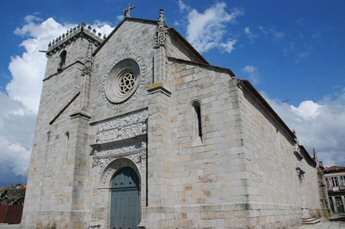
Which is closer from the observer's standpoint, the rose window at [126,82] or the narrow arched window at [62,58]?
the rose window at [126,82]

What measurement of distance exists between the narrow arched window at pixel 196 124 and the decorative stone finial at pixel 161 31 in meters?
2.88

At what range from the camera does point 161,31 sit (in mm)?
11070

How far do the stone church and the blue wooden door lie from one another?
1.5 inches

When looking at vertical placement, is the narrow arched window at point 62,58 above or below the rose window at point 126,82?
above

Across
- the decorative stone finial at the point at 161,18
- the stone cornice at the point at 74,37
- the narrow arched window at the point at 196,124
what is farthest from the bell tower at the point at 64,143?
the narrow arched window at the point at 196,124

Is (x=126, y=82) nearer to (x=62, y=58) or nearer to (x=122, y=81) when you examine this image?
(x=122, y=81)

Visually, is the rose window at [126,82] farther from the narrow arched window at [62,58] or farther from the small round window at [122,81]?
the narrow arched window at [62,58]

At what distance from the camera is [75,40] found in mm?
20078

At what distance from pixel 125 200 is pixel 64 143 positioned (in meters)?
4.60

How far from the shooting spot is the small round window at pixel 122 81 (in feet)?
39.7

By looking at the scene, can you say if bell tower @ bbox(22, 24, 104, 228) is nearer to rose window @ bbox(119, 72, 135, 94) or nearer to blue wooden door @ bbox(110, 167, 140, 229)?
blue wooden door @ bbox(110, 167, 140, 229)

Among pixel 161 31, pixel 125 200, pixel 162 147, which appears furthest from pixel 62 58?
pixel 162 147

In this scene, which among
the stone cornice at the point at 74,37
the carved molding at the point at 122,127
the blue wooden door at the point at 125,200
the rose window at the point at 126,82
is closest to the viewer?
the blue wooden door at the point at 125,200

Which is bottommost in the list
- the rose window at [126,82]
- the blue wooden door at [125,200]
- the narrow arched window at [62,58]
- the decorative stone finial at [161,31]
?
the blue wooden door at [125,200]
